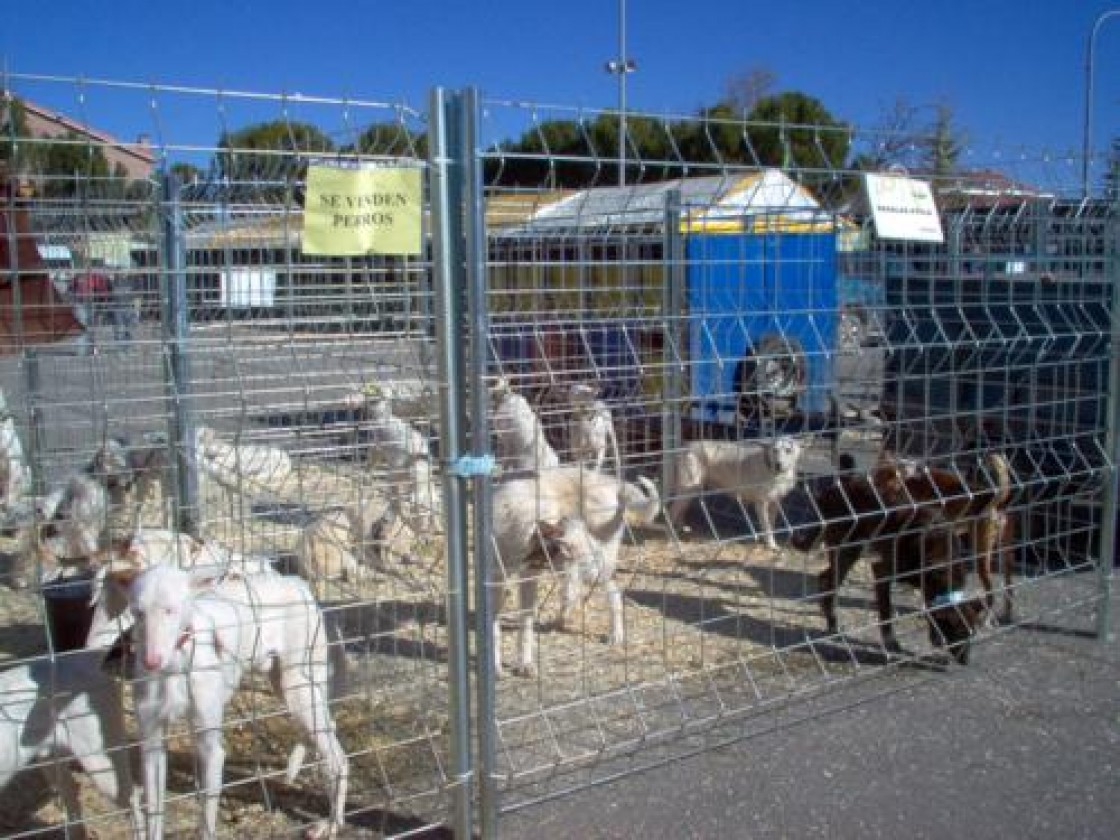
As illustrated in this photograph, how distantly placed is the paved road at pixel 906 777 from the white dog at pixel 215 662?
0.82 meters

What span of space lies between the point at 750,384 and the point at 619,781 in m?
3.85

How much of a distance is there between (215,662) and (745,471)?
4799 mm

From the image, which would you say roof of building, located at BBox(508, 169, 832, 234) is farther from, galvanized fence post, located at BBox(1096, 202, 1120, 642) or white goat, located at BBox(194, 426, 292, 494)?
white goat, located at BBox(194, 426, 292, 494)

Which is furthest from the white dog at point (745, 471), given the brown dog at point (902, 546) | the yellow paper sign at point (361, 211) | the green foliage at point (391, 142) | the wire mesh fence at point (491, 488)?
the yellow paper sign at point (361, 211)

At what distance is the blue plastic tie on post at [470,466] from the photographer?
10.2 ft

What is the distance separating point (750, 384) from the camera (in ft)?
23.4

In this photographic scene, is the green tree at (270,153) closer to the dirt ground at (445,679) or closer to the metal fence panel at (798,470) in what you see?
the metal fence panel at (798,470)

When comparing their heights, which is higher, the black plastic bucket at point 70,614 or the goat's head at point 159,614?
the goat's head at point 159,614

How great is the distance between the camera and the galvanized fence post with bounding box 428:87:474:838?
3002mm

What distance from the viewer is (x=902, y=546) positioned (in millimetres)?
5051

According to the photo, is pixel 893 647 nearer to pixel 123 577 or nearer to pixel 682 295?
pixel 682 295

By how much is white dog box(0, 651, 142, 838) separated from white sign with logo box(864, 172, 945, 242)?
3.36 metres


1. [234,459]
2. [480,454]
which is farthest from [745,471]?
[480,454]

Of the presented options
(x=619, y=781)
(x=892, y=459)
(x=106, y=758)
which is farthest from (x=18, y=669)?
(x=892, y=459)
